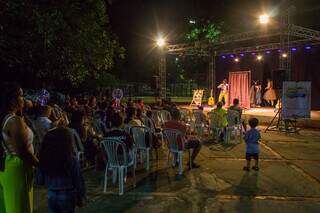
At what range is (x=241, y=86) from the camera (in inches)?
974

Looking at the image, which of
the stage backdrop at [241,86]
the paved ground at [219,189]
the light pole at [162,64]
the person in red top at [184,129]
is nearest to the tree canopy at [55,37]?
the person in red top at [184,129]

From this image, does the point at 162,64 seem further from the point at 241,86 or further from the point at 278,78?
the point at 278,78

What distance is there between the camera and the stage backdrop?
79.5 feet

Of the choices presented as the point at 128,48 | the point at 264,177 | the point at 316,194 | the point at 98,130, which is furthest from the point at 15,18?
the point at 128,48

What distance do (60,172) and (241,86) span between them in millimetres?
21627

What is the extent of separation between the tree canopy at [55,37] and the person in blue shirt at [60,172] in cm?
625

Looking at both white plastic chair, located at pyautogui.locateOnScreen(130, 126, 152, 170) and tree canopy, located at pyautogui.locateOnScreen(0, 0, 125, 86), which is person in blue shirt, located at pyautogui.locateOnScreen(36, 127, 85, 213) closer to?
white plastic chair, located at pyautogui.locateOnScreen(130, 126, 152, 170)

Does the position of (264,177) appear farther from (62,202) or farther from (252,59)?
(252,59)

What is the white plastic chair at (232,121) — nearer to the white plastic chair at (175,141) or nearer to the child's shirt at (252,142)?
the child's shirt at (252,142)

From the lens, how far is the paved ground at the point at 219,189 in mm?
5797

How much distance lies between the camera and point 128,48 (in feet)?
86.2

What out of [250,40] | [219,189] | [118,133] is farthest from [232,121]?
[250,40]

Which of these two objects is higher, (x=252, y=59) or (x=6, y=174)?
(x=252, y=59)

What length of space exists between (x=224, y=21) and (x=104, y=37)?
19.8 meters
